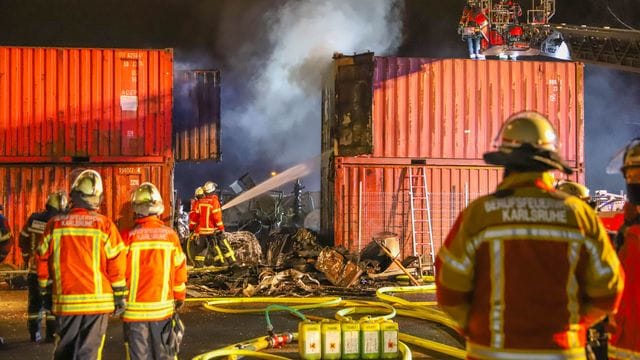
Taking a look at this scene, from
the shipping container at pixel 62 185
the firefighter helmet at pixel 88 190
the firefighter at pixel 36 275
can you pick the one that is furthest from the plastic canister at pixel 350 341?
the shipping container at pixel 62 185

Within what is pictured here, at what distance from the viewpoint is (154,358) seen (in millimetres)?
5234

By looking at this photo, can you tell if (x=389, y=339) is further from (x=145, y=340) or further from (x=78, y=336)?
(x=78, y=336)

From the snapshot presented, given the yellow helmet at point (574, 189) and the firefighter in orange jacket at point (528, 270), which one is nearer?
the firefighter in orange jacket at point (528, 270)

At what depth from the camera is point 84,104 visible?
13320mm

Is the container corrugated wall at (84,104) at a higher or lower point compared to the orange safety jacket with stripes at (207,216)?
higher

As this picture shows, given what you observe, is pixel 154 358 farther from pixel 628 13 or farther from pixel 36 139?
pixel 628 13

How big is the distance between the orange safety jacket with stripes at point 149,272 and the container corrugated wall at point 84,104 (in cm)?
842

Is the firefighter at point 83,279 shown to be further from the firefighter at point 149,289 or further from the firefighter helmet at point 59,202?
the firefighter helmet at point 59,202

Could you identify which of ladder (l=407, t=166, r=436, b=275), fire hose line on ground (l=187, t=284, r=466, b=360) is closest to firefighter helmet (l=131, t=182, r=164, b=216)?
fire hose line on ground (l=187, t=284, r=466, b=360)

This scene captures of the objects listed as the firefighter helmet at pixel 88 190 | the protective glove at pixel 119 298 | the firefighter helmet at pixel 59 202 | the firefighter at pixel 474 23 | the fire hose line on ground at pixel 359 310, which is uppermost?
the firefighter at pixel 474 23

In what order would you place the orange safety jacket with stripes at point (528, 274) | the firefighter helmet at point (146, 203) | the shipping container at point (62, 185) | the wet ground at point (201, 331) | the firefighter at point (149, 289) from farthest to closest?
1. the shipping container at point (62, 185)
2. the wet ground at point (201, 331)
3. the firefighter helmet at point (146, 203)
4. the firefighter at point (149, 289)
5. the orange safety jacket with stripes at point (528, 274)

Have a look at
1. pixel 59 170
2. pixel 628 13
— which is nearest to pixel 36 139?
pixel 59 170

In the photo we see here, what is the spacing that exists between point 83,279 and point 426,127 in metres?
10.1

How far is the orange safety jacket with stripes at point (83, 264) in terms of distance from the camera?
5.04 metres
